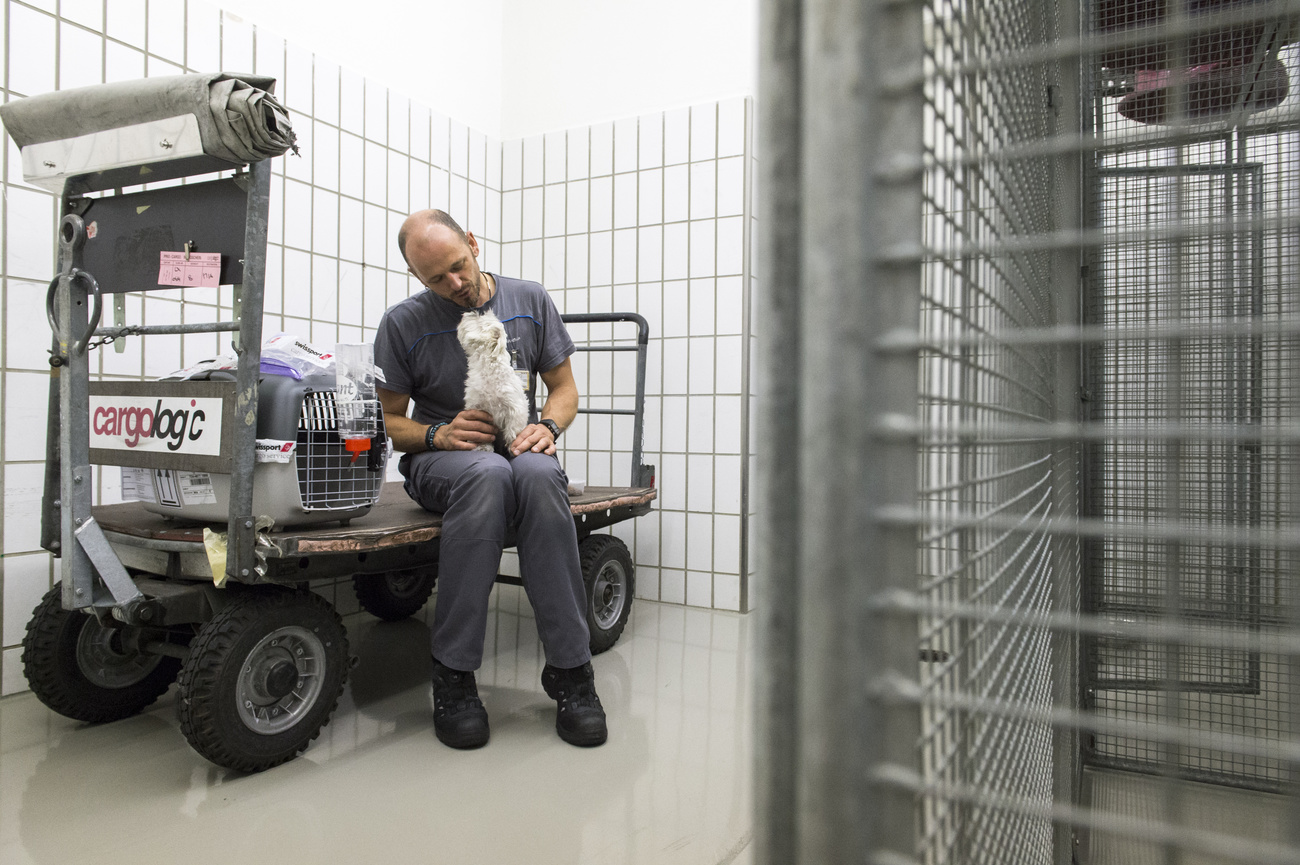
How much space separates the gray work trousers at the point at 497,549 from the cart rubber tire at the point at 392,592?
94 centimetres

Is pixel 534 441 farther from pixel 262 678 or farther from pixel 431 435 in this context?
pixel 262 678

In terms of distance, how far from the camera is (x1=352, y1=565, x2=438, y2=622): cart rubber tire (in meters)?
2.74

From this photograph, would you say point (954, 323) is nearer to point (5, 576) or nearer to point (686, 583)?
point (5, 576)

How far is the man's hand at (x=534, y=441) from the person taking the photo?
2014mm

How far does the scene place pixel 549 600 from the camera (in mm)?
1813

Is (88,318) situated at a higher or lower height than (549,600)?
higher

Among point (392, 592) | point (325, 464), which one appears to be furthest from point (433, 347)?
point (392, 592)

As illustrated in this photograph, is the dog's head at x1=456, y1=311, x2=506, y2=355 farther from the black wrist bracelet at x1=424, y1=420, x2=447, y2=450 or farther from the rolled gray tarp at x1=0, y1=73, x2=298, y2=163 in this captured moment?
the rolled gray tarp at x1=0, y1=73, x2=298, y2=163

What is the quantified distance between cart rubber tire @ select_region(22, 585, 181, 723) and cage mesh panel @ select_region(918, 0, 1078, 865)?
6.32ft

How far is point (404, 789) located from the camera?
1.53 meters

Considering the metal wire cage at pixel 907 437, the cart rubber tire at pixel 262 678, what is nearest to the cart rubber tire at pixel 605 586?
the cart rubber tire at pixel 262 678

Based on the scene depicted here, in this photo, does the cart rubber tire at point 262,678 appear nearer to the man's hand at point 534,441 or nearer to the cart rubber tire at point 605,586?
the man's hand at point 534,441

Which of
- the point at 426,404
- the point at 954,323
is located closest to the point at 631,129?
the point at 426,404

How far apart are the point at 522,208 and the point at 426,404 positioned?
162 centimetres
